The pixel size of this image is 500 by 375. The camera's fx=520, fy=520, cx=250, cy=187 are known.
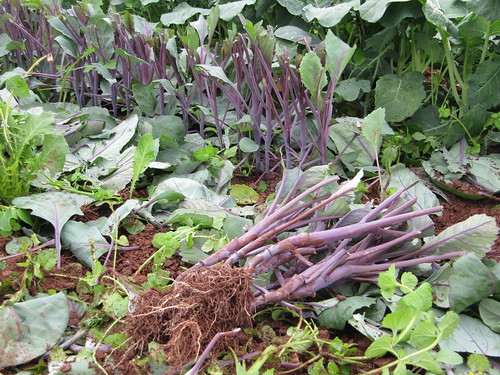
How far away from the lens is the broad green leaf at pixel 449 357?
1172mm

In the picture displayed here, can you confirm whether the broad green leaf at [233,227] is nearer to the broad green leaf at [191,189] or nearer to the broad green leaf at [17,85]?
the broad green leaf at [191,189]

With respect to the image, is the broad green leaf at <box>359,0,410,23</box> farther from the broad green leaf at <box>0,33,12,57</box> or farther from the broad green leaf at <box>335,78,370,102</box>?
the broad green leaf at <box>0,33,12,57</box>

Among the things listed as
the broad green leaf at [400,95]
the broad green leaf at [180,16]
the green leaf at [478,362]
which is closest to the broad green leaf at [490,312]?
the green leaf at [478,362]

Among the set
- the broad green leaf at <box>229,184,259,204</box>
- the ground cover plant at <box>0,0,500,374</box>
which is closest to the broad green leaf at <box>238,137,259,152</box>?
the ground cover plant at <box>0,0,500,374</box>

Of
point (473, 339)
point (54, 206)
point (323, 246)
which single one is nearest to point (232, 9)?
point (54, 206)

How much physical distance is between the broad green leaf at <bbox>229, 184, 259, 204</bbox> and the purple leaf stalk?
0.46 meters

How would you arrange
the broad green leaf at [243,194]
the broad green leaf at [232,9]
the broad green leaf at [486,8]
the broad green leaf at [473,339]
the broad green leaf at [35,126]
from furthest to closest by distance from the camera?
the broad green leaf at [232,9] < the broad green leaf at [486,8] < the broad green leaf at [243,194] < the broad green leaf at [35,126] < the broad green leaf at [473,339]

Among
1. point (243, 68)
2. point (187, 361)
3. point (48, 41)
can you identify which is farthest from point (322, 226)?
point (48, 41)

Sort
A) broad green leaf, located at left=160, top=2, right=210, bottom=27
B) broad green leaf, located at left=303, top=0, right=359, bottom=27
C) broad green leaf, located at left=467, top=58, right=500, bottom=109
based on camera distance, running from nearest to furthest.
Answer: broad green leaf, located at left=303, top=0, right=359, bottom=27 → broad green leaf, located at left=467, top=58, right=500, bottom=109 → broad green leaf, located at left=160, top=2, right=210, bottom=27

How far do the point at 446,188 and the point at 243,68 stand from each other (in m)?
0.98

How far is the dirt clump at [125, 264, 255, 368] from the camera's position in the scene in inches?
47.6

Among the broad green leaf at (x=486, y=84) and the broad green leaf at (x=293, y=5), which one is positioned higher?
the broad green leaf at (x=293, y=5)

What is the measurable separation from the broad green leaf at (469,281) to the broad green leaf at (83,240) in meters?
1.02

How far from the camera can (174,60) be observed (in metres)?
2.27
